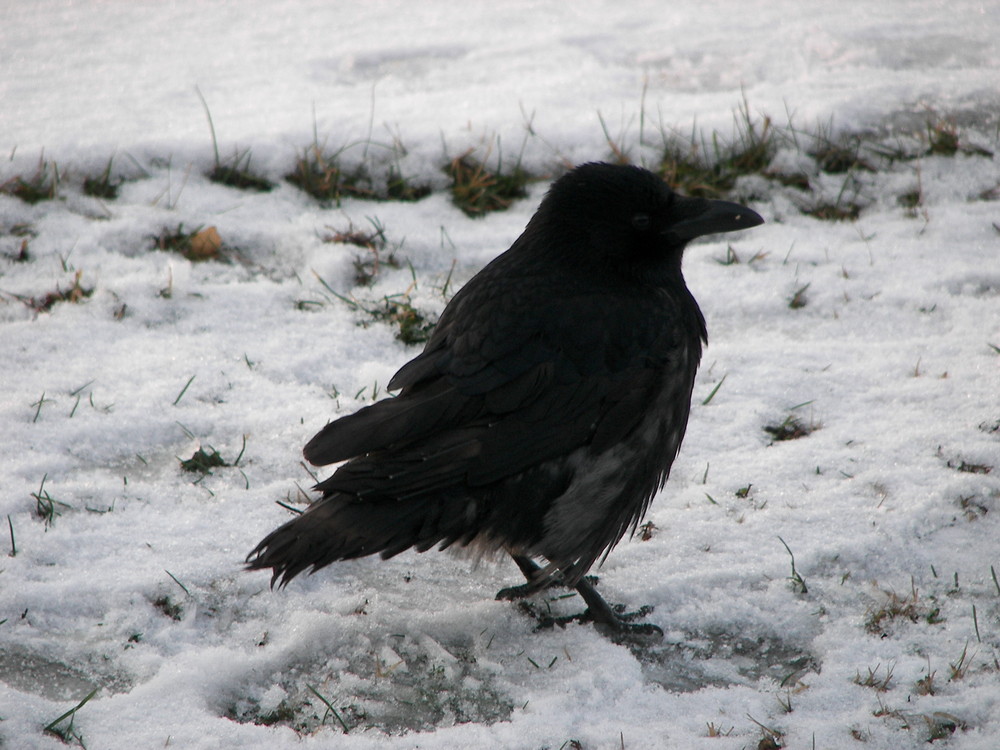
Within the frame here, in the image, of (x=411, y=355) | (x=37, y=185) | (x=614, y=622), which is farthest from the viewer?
(x=37, y=185)

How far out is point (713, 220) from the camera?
3.24m

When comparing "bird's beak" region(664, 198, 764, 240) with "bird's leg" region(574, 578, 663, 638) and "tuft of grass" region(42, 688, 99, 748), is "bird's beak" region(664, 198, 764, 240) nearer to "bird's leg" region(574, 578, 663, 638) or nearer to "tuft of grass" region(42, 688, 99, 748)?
"bird's leg" region(574, 578, 663, 638)

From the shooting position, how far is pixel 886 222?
5117mm

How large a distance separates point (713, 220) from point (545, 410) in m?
0.93

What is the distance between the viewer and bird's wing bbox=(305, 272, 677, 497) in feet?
8.85

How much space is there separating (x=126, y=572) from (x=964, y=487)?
2.69 m

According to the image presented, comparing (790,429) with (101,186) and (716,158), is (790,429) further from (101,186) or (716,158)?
(101,186)

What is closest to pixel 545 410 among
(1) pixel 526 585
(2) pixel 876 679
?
(1) pixel 526 585

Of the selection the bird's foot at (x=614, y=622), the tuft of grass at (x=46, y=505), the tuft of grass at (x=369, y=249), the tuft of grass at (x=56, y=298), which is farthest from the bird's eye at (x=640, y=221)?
the tuft of grass at (x=56, y=298)

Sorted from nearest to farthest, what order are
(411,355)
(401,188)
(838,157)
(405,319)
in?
(411,355)
(405,319)
(401,188)
(838,157)

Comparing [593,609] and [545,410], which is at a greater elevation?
[545,410]

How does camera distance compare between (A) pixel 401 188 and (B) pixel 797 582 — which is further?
(A) pixel 401 188

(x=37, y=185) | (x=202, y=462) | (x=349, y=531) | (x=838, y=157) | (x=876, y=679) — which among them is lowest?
(x=876, y=679)

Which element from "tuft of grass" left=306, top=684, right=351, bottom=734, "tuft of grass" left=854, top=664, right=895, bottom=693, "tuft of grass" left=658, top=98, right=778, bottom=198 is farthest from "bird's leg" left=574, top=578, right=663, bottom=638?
"tuft of grass" left=658, top=98, right=778, bottom=198
